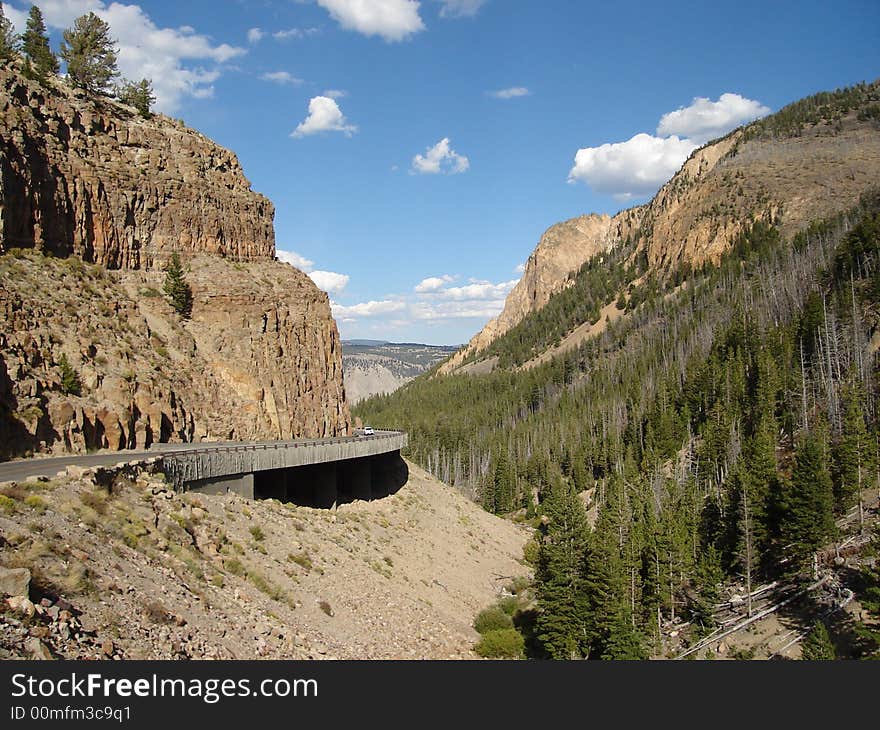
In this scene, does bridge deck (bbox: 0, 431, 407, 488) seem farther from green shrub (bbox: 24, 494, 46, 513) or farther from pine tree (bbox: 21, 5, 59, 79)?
pine tree (bbox: 21, 5, 59, 79)

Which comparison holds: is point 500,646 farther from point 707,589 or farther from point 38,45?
point 38,45

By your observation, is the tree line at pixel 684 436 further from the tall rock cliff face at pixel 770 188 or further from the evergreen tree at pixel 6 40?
the evergreen tree at pixel 6 40

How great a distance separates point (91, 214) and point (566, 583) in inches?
1267

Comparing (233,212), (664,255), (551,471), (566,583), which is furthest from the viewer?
(664,255)

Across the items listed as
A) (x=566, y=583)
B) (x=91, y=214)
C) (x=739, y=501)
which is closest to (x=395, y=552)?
(x=566, y=583)

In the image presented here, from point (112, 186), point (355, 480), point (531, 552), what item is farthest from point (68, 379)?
point (531, 552)

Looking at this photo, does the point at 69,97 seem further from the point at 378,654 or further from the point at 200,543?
the point at 378,654

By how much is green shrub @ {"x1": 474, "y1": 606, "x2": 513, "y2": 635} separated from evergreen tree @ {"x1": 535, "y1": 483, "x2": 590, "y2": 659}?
195cm

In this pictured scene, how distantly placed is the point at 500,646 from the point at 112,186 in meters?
32.9

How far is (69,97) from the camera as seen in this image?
38.7m

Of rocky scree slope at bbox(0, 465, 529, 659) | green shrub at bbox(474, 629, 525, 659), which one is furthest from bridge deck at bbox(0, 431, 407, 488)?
green shrub at bbox(474, 629, 525, 659)

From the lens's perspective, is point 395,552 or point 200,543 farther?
point 395,552

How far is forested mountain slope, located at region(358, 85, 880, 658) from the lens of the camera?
34.2 meters

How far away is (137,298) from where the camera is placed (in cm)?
3691
